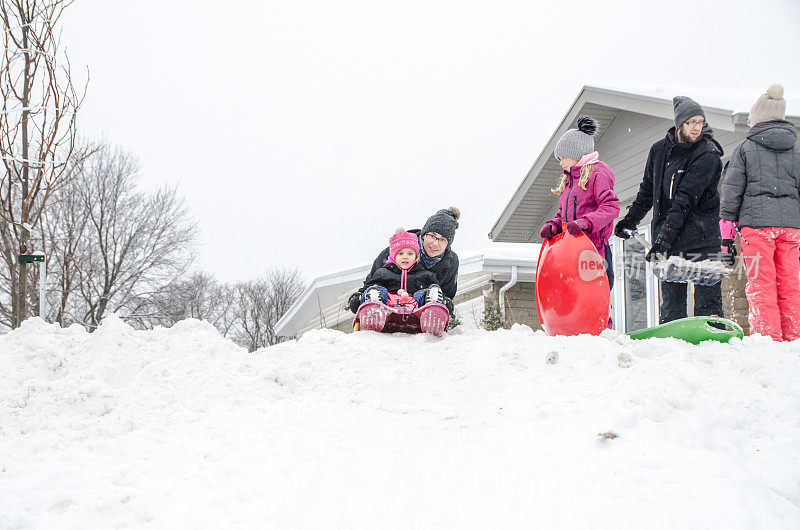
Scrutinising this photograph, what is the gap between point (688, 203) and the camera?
488 cm

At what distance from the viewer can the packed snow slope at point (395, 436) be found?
223 centimetres

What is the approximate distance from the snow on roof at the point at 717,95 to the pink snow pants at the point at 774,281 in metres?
2.21

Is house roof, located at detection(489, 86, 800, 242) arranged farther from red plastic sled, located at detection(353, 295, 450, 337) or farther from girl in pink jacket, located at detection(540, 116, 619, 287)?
red plastic sled, located at detection(353, 295, 450, 337)

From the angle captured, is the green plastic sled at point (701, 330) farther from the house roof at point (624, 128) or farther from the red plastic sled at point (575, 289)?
the house roof at point (624, 128)

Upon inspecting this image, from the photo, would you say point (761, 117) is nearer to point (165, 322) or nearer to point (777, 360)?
point (777, 360)

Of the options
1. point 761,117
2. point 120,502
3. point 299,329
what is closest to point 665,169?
point 761,117

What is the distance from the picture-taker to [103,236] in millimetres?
25891

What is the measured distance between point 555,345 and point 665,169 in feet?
7.43

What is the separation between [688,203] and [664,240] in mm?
350

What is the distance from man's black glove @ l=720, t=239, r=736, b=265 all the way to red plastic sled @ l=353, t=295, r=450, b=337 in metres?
2.24

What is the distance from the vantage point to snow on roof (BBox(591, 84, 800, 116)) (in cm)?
693

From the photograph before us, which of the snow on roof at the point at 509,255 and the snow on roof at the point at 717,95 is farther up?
the snow on roof at the point at 717,95

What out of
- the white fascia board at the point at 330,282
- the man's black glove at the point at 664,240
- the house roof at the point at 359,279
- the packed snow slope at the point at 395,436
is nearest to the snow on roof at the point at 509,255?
the house roof at the point at 359,279

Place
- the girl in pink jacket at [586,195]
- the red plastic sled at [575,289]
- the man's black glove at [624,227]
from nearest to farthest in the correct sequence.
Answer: the red plastic sled at [575,289] → the girl in pink jacket at [586,195] → the man's black glove at [624,227]
